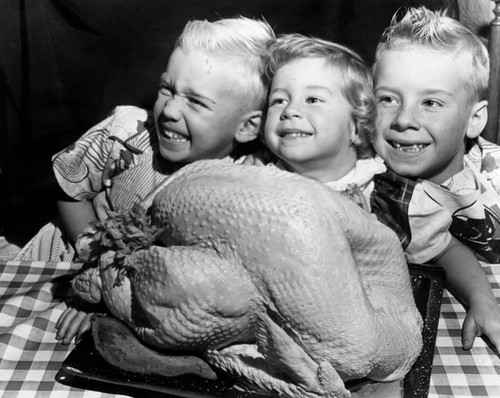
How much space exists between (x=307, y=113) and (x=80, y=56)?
90 cm

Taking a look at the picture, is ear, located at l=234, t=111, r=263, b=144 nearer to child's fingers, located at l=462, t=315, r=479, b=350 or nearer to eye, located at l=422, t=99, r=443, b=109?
eye, located at l=422, t=99, r=443, b=109

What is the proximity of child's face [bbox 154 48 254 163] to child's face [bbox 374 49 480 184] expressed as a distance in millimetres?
309

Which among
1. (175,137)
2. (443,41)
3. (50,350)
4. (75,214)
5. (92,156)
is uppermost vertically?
(443,41)

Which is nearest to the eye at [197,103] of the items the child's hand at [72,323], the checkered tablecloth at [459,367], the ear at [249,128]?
the ear at [249,128]

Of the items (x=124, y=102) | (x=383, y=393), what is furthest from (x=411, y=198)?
(x=124, y=102)

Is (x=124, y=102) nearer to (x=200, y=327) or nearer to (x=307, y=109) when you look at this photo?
(x=307, y=109)

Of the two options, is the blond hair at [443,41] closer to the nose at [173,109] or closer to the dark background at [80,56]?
the dark background at [80,56]

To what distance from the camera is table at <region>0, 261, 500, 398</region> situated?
47.4 inches

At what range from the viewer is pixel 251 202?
983 mm

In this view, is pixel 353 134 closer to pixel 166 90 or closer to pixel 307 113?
pixel 307 113

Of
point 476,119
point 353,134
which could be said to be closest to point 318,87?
point 353,134

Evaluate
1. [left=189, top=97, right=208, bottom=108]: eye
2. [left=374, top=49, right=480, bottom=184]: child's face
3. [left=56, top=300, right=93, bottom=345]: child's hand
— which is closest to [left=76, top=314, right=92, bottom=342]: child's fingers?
[left=56, top=300, right=93, bottom=345]: child's hand

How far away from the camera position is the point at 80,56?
1.89 m

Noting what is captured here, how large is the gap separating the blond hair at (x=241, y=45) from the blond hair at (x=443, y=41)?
26 centimetres
